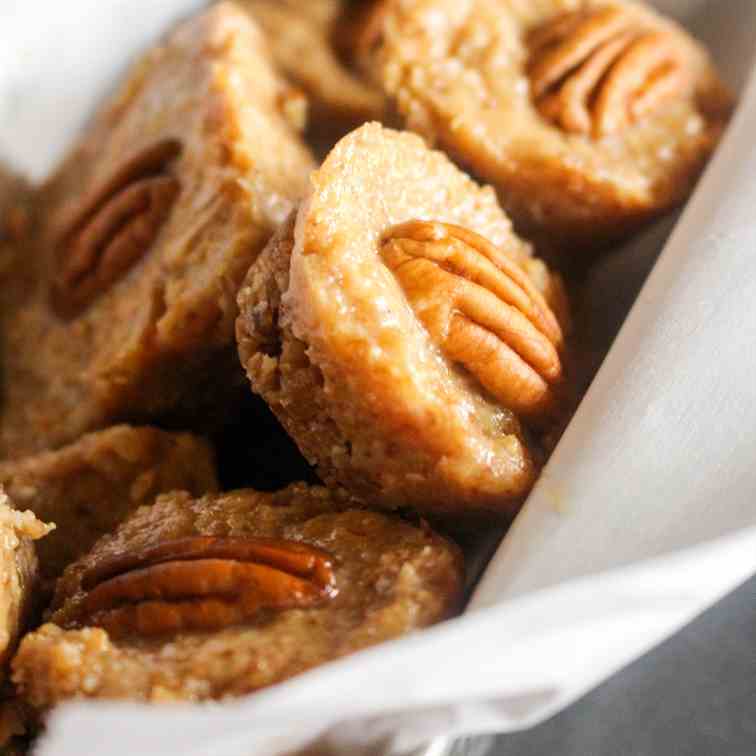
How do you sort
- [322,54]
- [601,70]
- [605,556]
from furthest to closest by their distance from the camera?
1. [322,54]
2. [601,70]
3. [605,556]

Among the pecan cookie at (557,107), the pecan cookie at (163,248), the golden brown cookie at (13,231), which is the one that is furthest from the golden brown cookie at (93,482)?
the pecan cookie at (557,107)

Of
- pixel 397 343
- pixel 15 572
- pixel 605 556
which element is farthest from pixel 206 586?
pixel 605 556

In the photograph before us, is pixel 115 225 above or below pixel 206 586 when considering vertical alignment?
above

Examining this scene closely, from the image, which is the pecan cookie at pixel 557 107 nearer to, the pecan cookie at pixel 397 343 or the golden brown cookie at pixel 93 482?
the pecan cookie at pixel 397 343

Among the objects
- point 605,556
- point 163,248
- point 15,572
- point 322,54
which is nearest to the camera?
point 605,556

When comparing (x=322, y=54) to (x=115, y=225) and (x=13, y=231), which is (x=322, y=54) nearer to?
(x=115, y=225)

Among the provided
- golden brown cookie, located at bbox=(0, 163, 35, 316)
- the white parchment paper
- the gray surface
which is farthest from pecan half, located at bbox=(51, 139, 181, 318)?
the gray surface

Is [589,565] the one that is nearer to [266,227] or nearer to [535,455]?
[535,455]
